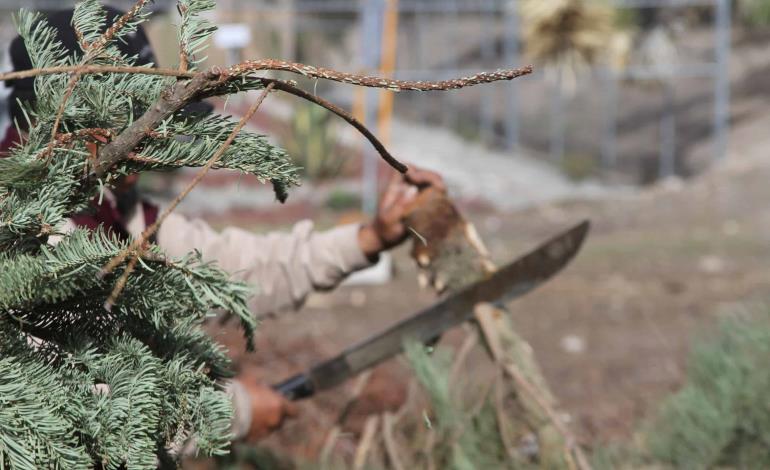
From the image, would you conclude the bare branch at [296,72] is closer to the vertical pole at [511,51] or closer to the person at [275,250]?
the person at [275,250]

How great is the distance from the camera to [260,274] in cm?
279

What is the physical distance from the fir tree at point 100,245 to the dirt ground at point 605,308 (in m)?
2.08

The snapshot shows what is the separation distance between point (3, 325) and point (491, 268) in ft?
Result: 5.19

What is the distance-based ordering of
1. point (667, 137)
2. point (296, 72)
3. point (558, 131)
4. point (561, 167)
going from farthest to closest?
point (558, 131) → point (561, 167) → point (667, 137) → point (296, 72)

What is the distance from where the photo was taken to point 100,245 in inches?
46.7

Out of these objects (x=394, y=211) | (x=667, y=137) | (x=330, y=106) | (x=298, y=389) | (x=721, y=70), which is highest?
(x=330, y=106)

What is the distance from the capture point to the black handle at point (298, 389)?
2779mm

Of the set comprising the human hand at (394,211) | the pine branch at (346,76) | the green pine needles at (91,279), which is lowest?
the human hand at (394,211)

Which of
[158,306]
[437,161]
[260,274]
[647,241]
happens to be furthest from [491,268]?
[437,161]

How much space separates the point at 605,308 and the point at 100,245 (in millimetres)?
6775

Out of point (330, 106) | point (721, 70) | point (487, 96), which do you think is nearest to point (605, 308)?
point (330, 106)

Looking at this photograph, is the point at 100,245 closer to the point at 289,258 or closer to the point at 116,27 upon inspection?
the point at 116,27

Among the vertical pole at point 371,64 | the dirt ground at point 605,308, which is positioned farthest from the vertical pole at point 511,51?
the dirt ground at point 605,308

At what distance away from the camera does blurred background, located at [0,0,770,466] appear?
6.30 meters
